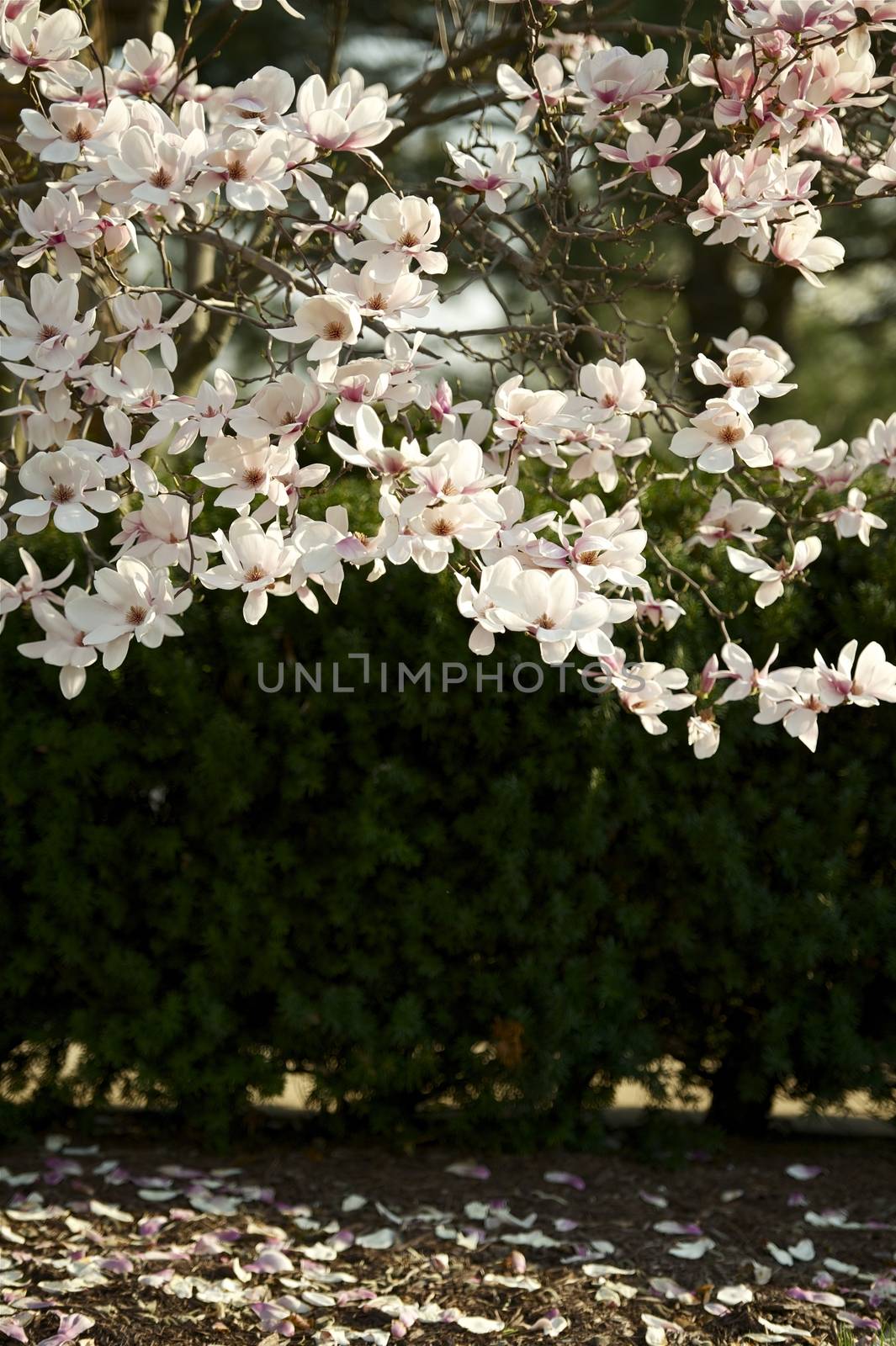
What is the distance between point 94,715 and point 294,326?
1.54 meters

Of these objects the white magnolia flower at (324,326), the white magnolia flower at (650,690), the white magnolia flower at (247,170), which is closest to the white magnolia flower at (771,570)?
the white magnolia flower at (650,690)

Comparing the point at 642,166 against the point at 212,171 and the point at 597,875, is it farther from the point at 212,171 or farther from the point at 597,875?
the point at 597,875

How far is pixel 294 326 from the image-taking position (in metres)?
1.72

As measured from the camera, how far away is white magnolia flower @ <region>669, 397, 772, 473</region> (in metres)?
1.84

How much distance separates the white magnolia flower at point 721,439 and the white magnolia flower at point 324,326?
51cm

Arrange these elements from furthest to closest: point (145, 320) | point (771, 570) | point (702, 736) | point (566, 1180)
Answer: point (566, 1180) < point (771, 570) < point (702, 736) < point (145, 320)

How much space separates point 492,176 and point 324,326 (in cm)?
51

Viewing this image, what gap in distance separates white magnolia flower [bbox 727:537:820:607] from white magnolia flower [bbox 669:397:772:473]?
0.35 meters

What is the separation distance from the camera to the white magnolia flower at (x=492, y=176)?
1959mm

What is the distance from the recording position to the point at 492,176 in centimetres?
200

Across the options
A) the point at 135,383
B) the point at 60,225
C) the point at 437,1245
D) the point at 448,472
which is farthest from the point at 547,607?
the point at 437,1245

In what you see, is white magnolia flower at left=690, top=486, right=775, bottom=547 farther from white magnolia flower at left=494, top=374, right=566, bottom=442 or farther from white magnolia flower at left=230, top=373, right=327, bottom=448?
white magnolia flower at left=230, top=373, right=327, bottom=448

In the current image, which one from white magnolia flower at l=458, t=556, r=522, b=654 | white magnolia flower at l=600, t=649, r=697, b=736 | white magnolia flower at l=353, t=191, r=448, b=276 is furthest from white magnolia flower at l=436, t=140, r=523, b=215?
white magnolia flower at l=600, t=649, r=697, b=736

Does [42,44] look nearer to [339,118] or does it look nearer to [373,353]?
[339,118]
